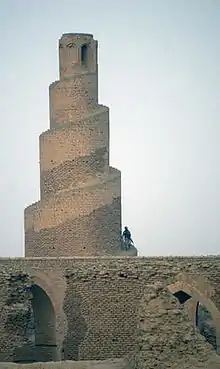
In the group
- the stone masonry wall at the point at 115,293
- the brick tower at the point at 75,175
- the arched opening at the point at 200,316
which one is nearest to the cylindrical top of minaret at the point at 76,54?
the brick tower at the point at 75,175

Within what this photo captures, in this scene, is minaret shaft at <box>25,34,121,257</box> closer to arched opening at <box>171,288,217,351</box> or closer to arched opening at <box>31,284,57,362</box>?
arched opening at <box>31,284,57,362</box>

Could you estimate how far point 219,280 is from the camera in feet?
93.1

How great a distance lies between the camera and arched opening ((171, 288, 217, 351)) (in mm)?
28922

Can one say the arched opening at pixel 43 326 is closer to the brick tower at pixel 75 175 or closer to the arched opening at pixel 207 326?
the brick tower at pixel 75 175

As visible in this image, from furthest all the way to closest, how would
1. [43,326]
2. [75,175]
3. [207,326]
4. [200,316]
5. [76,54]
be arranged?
[76,54] → [75,175] → [200,316] → [207,326] → [43,326]

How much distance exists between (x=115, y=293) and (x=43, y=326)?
2.78 m

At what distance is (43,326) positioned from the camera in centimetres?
3002

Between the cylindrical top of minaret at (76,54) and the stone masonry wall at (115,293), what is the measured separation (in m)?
7.07

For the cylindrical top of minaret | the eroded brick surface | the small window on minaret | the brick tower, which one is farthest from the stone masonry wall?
the small window on minaret

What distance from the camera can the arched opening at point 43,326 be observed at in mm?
29350

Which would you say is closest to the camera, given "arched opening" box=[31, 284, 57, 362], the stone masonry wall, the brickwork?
the brickwork

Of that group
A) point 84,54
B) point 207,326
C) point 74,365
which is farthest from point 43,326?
point 74,365

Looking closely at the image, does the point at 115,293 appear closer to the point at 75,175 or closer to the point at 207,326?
the point at 207,326

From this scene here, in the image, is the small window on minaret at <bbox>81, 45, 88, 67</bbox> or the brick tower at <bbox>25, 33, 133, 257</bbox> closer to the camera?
the brick tower at <bbox>25, 33, 133, 257</bbox>
